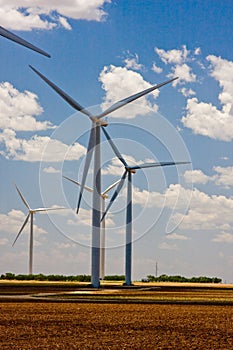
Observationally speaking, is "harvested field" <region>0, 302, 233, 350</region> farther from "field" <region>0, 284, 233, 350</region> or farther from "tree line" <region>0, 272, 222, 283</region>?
"tree line" <region>0, 272, 222, 283</region>

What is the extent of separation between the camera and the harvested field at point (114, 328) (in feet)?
74.6

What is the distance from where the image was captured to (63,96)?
7619 cm

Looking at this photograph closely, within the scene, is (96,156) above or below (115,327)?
above

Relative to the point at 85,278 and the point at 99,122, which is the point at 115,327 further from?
the point at 85,278

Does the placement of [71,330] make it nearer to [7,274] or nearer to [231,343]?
[231,343]

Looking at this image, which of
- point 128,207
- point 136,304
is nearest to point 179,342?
point 136,304

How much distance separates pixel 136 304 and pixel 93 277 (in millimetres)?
35265

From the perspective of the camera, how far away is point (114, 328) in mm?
27438

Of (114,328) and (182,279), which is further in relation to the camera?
(182,279)

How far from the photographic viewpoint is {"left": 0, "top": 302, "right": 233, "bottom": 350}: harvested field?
74.6 feet

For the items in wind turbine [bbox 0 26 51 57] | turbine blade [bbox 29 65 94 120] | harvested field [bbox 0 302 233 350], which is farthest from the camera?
turbine blade [bbox 29 65 94 120]

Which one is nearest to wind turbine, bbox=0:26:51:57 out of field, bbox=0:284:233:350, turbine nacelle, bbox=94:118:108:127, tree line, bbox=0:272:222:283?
field, bbox=0:284:233:350

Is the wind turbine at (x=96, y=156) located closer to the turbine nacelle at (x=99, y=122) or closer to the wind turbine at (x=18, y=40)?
the turbine nacelle at (x=99, y=122)

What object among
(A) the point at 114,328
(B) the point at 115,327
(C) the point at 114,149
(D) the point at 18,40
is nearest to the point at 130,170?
(C) the point at 114,149
